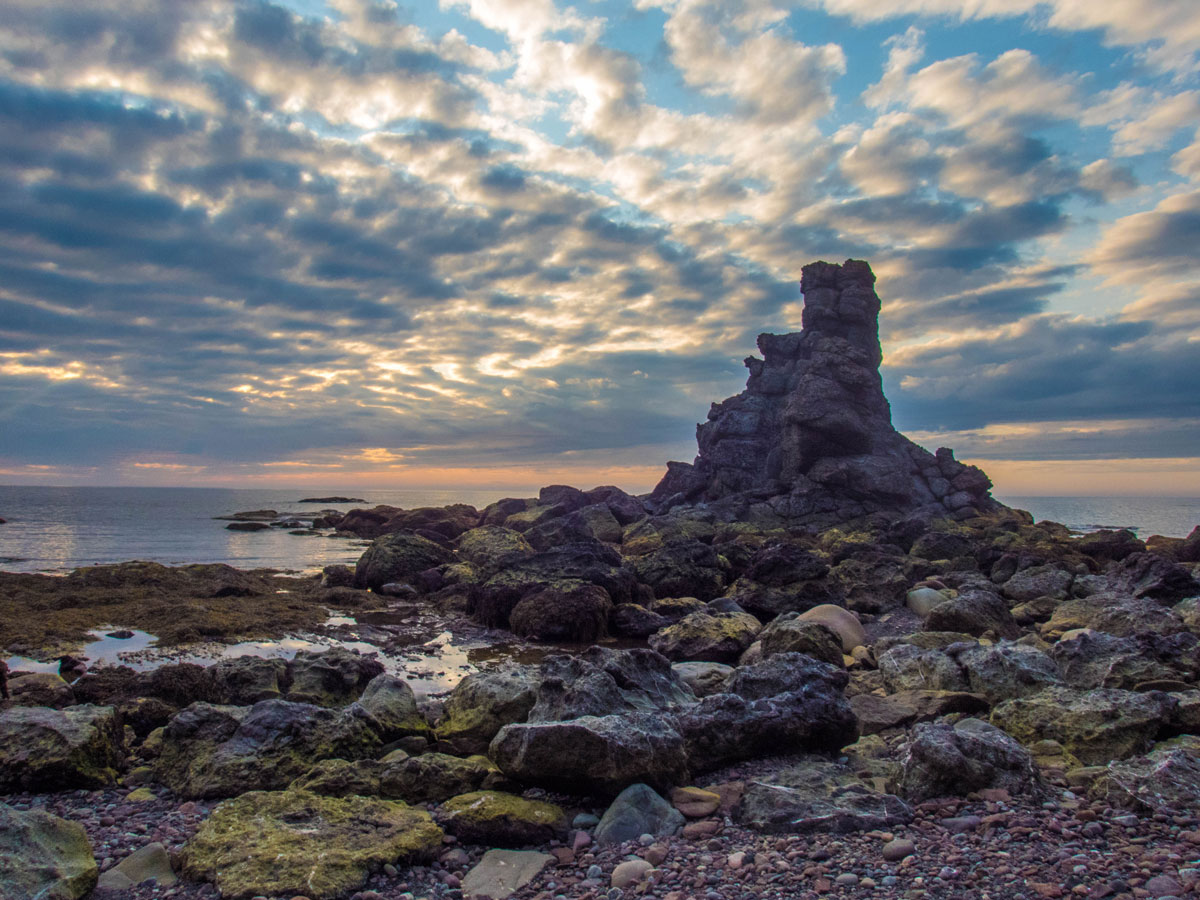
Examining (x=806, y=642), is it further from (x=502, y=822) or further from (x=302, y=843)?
(x=302, y=843)

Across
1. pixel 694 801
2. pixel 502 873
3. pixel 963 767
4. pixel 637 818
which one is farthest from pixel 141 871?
pixel 963 767

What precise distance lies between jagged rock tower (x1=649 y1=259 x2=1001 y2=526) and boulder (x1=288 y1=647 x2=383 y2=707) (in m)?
44.2

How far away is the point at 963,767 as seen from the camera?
22.3 ft

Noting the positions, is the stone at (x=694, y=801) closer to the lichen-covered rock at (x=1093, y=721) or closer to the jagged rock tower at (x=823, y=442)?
the lichen-covered rock at (x=1093, y=721)

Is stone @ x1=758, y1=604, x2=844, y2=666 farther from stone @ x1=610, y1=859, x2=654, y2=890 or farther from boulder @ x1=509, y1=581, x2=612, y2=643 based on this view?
stone @ x1=610, y1=859, x2=654, y2=890

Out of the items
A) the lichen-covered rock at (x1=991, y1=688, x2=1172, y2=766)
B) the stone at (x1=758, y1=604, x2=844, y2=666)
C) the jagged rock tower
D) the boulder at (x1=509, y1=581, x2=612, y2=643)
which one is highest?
the jagged rock tower

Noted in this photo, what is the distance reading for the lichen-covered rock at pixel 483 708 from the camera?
32.6ft

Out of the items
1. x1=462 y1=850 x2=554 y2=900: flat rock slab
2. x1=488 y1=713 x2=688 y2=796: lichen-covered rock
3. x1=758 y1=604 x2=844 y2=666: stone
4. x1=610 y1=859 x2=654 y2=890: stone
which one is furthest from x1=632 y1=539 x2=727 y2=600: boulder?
x1=610 y1=859 x2=654 y2=890: stone

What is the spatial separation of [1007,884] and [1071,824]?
135cm

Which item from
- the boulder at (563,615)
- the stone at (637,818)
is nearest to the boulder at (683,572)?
the boulder at (563,615)

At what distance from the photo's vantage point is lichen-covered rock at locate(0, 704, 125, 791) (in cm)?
773

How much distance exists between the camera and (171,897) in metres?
5.66

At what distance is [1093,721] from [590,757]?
5993mm

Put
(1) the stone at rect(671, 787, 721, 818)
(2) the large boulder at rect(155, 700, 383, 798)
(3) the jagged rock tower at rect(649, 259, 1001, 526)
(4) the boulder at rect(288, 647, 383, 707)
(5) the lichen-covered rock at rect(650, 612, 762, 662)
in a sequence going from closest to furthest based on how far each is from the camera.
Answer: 1. (1) the stone at rect(671, 787, 721, 818)
2. (2) the large boulder at rect(155, 700, 383, 798)
3. (4) the boulder at rect(288, 647, 383, 707)
4. (5) the lichen-covered rock at rect(650, 612, 762, 662)
5. (3) the jagged rock tower at rect(649, 259, 1001, 526)
